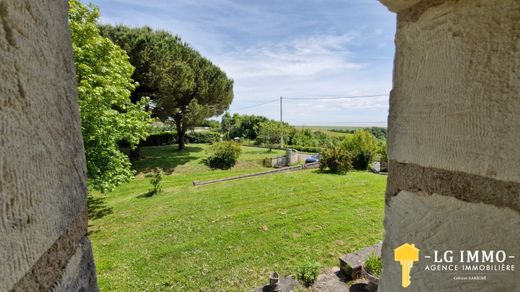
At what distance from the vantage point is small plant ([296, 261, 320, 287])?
166 inches

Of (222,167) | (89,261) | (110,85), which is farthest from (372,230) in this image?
(222,167)

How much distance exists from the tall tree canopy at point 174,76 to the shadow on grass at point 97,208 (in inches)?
301

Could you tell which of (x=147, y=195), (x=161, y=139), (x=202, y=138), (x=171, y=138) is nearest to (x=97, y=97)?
(x=147, y=195)

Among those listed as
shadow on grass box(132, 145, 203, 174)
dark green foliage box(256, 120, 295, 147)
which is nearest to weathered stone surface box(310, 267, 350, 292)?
shadow on grass box(132, 145, 203, 174)

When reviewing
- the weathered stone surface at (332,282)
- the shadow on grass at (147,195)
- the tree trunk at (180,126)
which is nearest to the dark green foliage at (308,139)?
the tree trunk at (180,126)

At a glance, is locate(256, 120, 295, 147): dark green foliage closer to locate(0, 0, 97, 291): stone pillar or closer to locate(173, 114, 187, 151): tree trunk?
locate(173, 114, 187, 151): tree trunk

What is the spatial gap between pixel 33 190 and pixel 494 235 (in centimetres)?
106

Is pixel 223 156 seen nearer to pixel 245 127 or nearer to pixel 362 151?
pixel 362 151

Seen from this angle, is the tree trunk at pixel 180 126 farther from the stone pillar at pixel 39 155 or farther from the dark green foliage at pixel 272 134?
the stone pillar at pixel 39 155

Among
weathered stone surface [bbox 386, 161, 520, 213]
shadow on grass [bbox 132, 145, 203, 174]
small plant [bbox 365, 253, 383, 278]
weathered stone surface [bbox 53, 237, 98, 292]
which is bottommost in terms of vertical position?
small plant [bbox 365, 253, 383, 278]

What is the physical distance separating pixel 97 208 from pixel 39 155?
9.49m

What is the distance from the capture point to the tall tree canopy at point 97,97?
6070 millimetres

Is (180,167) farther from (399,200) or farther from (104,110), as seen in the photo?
(399,200)

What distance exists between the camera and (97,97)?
6.00 m
